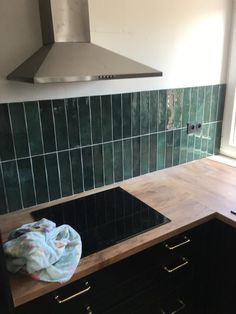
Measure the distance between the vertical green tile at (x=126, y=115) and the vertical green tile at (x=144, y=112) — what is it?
9 centimetres

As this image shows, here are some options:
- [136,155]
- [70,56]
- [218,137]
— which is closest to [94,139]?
[136,155]

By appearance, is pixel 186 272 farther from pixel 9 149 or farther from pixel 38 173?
pixel 9 149

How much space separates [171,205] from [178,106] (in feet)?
2.41

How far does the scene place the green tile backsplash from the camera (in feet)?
4.35

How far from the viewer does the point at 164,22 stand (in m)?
1.61

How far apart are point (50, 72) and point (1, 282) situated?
2.40 ft

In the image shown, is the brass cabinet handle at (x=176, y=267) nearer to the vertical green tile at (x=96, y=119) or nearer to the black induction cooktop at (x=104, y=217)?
the black induction cooktop at (x=104, y=217)

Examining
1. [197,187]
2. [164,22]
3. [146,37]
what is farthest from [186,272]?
[164,22]

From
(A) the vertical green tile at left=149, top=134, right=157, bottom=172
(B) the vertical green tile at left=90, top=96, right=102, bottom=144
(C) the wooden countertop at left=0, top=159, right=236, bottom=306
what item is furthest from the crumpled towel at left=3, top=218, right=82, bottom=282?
(A) the vertical green tile at left=149, top=134, right=157, bottom=172

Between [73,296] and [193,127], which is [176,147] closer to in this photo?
[193,127]

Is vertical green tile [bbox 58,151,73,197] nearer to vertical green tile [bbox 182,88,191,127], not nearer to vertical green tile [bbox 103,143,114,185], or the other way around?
vertical green tile [bbox 103,143,114,185]

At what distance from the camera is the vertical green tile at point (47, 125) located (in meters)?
1.34

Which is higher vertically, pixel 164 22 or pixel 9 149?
pixel 164 22

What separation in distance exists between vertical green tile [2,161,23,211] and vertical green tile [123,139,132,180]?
0.65 meters
